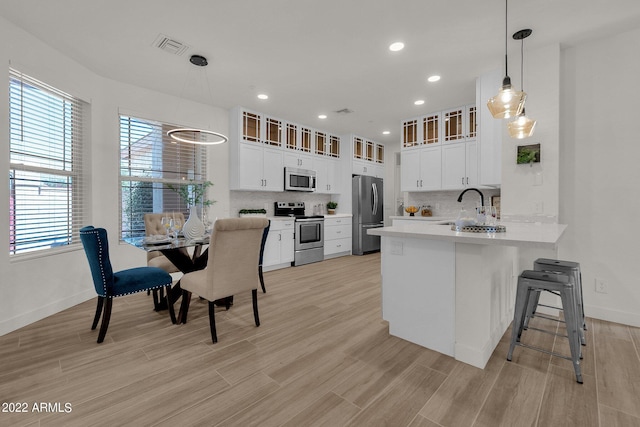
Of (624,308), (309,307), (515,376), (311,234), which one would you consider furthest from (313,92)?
(624,308)

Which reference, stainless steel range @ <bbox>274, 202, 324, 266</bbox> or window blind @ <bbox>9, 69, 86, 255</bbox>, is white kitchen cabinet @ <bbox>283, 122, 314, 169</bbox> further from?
window blind @ <bbox>9, 69, 86, 255</bbox>

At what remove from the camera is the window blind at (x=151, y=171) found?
3.86 meters

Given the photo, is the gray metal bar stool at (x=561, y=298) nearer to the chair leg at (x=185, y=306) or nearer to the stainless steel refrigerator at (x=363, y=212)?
the chair leg at (x=185, y=306)

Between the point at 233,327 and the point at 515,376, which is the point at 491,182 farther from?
the point at 233,327

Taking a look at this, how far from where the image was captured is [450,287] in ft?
6.57

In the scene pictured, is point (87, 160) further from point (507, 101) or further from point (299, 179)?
point (507, 101)

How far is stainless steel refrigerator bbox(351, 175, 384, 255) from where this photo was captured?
6223 millimetres

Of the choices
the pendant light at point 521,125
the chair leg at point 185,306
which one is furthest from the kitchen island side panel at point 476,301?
the chair leg at point 185,306

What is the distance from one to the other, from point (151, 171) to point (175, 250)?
189 centimetres

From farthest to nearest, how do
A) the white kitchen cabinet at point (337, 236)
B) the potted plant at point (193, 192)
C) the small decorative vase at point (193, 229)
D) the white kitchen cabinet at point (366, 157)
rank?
the white kitchen cabinet at point (366, 157) → the white kitchen cabinet at point (337, 236) → the potted plant at point (193, 192) → the small decorative vase at point (193, 229)

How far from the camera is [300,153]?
18.5 ft

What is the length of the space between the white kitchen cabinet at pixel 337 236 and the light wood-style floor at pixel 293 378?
9.94 feet

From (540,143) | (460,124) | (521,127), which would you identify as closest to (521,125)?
(521,127)

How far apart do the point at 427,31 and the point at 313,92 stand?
1784mm
